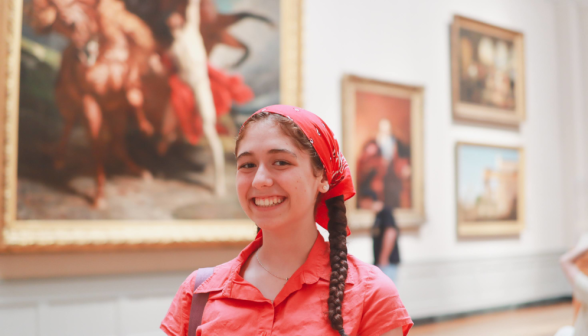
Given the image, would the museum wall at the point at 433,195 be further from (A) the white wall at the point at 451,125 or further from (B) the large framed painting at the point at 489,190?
(B) the large framed painting at the point at 489,190

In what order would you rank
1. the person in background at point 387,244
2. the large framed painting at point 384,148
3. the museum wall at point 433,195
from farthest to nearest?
the large framed painting at point 384,148 < the person in background at point 387,244 < the museum wall at point 433,195

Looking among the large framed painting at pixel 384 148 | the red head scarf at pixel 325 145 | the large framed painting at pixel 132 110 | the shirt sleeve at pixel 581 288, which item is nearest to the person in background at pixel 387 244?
the large framed painting at pixel 384 148

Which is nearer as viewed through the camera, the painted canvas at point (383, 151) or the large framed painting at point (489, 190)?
the painted canvas at point (383, 151)

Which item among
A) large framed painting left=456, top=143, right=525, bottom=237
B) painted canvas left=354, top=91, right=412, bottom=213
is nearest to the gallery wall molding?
large framed painting left=456, top=143, right=525, bottom=237

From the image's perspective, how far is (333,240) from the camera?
2.06 meters

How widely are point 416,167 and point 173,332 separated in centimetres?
770

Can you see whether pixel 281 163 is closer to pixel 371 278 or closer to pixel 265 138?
pixel 265 138

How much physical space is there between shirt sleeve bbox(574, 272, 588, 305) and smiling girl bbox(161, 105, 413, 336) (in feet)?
6.76

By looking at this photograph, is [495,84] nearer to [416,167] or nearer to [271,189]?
[416,167]

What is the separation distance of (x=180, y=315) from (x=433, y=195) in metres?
8.12

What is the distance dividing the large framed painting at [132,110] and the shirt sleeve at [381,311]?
486 centimetres

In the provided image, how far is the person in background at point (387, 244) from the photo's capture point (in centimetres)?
814

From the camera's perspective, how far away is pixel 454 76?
386 inches

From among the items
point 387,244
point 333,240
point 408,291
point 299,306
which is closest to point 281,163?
point 333,240
